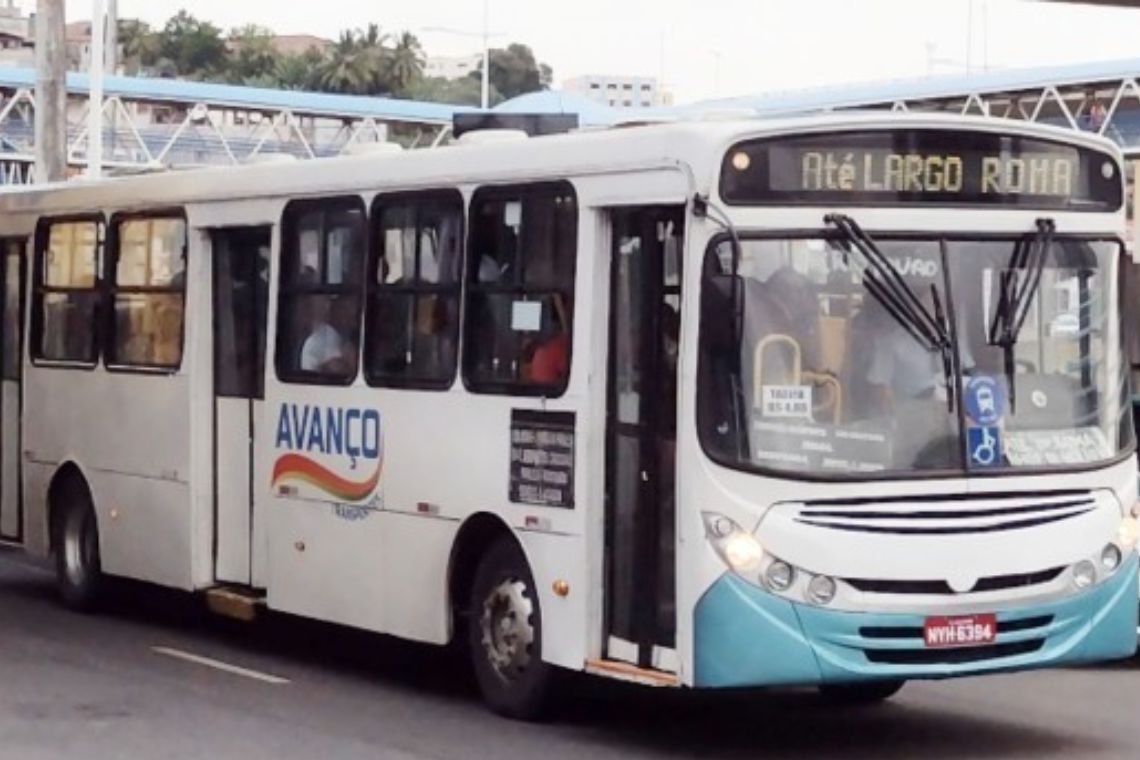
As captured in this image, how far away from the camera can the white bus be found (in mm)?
10938

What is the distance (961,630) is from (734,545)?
107 cm

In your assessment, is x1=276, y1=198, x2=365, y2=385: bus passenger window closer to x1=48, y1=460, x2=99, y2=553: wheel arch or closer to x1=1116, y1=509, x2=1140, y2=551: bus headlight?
x1=48, y1=460, x2=99, y2=553: wheel arch

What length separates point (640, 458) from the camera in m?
11.6

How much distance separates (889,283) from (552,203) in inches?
76.4

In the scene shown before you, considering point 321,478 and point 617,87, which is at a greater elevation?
point 617,87

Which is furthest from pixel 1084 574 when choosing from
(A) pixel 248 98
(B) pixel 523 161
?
(A) pixel 248 98

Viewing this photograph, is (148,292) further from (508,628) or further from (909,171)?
(909,171)

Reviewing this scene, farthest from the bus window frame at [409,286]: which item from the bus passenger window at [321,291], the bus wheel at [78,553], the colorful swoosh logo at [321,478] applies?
the bus wheel at [78,553]

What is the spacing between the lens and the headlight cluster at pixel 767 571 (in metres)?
10.9

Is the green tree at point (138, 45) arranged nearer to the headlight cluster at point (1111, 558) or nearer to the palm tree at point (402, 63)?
the palm tree at point (402, 63)

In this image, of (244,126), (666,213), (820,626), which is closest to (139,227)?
(666,213)

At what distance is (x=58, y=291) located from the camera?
17875 mm

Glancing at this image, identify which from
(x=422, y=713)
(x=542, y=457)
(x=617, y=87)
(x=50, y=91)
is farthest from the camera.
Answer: (x=617, y=87)

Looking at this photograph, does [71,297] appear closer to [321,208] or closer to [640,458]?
[321,208]
